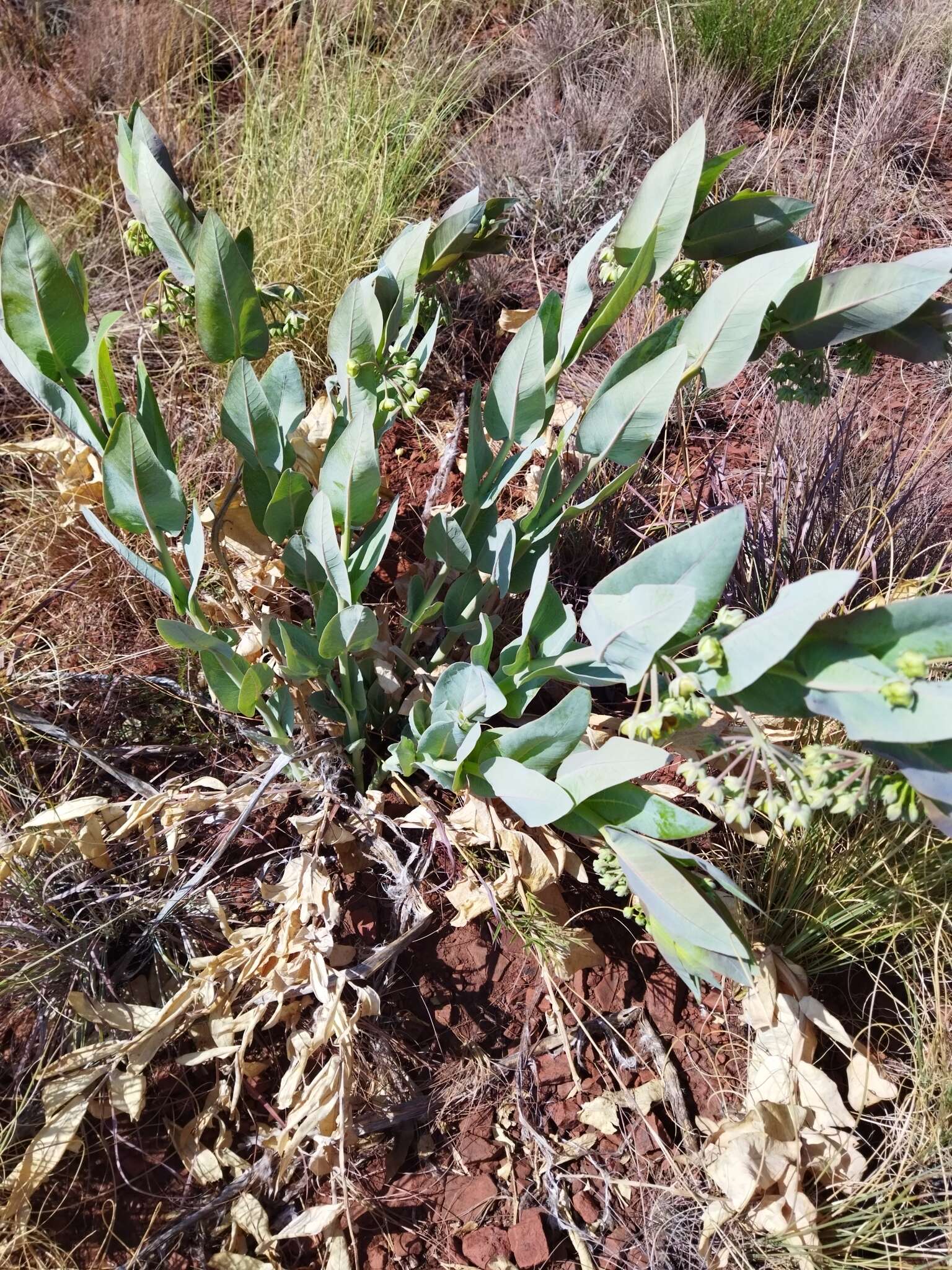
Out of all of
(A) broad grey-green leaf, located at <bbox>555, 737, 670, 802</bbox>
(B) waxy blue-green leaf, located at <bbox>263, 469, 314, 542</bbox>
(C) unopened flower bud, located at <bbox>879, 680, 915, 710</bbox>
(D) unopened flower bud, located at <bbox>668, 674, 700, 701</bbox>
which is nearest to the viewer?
(C) unopened flower bud, located at <bbox>879, 680, 915, 710</bbox>

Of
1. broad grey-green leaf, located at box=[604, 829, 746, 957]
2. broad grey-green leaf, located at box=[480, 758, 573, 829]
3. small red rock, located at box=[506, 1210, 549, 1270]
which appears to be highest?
broad grey-green leaf, located at box=[480, 758, 573, 829]

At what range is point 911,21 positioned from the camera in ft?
9.53

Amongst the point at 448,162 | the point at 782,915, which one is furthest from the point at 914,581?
the point at 448,162

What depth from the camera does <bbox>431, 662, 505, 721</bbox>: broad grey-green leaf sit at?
41.1 inches

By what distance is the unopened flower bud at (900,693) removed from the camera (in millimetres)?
667

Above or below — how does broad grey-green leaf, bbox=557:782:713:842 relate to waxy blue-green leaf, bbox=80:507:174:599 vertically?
below

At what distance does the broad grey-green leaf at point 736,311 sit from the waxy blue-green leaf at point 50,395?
2.28 feet

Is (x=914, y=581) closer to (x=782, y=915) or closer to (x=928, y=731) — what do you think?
(x=782, y=915)

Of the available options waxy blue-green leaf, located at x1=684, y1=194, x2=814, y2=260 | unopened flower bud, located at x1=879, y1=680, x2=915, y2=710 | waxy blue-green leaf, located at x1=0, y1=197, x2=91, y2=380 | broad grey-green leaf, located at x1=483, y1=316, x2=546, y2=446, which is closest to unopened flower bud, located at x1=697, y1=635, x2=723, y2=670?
unopened flower bud, located at x1=879, y1=680, x2=915, y2=710

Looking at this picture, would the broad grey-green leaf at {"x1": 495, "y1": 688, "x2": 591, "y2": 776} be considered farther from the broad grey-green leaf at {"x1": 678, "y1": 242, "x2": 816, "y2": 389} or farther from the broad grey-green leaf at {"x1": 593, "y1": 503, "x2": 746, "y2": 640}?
the broad grey-green leaf at {"x1": 678, "y1": 242, "x2": 816, "y2": 389}

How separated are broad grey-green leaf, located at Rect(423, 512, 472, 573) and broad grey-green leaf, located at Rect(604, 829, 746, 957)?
42 cm

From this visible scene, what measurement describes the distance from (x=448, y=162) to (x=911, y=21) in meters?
1.68

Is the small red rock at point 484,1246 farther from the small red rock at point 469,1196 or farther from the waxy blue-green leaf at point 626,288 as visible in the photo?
the waxy blue-green leaf at point 626,288

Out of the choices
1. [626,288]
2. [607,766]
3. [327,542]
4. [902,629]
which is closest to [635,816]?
[607,766]
